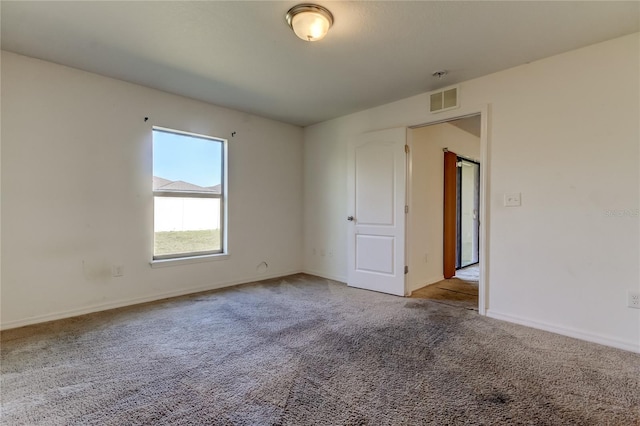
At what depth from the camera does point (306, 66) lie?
9.59ft

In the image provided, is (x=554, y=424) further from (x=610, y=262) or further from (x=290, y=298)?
(x=290, y=298)

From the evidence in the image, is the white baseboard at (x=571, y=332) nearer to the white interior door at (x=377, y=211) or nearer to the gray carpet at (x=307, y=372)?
the gray carpet at (x=307, y=372)

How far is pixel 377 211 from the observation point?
3.99 metres

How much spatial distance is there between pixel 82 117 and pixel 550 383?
4.54m

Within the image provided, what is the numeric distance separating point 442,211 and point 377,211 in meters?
1.37

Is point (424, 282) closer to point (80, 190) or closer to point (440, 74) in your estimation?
point (440, 74)

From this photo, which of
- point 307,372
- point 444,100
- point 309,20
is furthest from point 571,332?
point 309,20

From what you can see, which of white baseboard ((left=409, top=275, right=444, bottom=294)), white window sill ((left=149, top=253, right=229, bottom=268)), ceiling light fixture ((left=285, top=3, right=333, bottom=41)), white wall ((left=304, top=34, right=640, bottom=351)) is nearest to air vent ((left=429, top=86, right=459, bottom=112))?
white wall ((left=304, top=34, right=640, bottom=351))

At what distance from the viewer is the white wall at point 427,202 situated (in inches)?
160

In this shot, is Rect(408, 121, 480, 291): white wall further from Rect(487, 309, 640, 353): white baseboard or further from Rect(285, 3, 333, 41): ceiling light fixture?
Rect(285, 3, 333, 41): ceiling light fixture

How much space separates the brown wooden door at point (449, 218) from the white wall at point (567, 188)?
1.66 meters

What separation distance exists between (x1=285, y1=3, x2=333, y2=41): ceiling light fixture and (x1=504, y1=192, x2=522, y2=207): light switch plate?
2287 mm

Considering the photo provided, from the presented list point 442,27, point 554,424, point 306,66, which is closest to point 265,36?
point 306,66

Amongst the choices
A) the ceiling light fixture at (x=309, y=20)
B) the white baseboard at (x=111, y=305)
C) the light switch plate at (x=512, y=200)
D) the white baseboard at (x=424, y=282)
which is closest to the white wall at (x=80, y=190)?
the white baseboard at (x=111, y=305)
